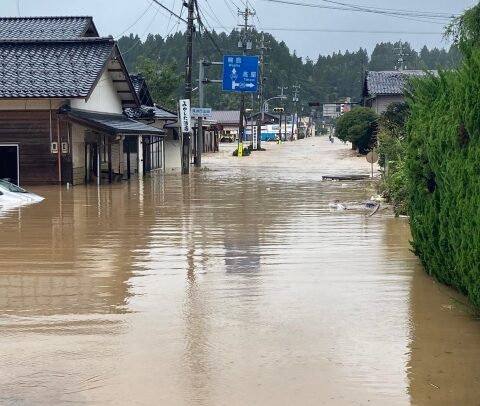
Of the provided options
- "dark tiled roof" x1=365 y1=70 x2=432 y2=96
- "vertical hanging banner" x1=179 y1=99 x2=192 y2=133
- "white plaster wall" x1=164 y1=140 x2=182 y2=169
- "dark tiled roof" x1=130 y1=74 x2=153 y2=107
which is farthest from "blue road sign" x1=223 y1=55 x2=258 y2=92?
"dark tiled roof" x1=365 y1=70 x2=432 y2=96

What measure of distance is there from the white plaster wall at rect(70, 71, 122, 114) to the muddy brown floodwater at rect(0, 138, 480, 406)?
47.3 feet

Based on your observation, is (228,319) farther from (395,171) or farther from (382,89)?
(382,89)

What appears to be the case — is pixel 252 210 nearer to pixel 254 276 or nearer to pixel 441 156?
pixel 254 276

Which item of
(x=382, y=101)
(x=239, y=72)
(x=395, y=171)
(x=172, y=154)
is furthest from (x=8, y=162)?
(x=382, y=101)

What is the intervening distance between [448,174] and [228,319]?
273 centimetres

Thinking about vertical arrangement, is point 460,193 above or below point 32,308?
above

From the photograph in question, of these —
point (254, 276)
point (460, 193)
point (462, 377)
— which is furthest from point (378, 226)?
point (462, 377)

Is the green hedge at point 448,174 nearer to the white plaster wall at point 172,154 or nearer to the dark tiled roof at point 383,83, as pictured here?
the white plaster wall at point 172,154

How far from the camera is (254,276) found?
9.70 meters

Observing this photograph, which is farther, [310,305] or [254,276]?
[254,276]

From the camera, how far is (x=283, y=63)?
134 metres

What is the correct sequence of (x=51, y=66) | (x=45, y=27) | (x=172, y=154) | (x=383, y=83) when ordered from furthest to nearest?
(x=383, y=83) < (x=172, y=154) < (x=45, y=27) < (x=51, y=66)

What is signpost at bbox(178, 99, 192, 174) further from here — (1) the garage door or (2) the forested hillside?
(2) the forested hillside

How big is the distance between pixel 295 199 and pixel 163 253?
33.8ft
